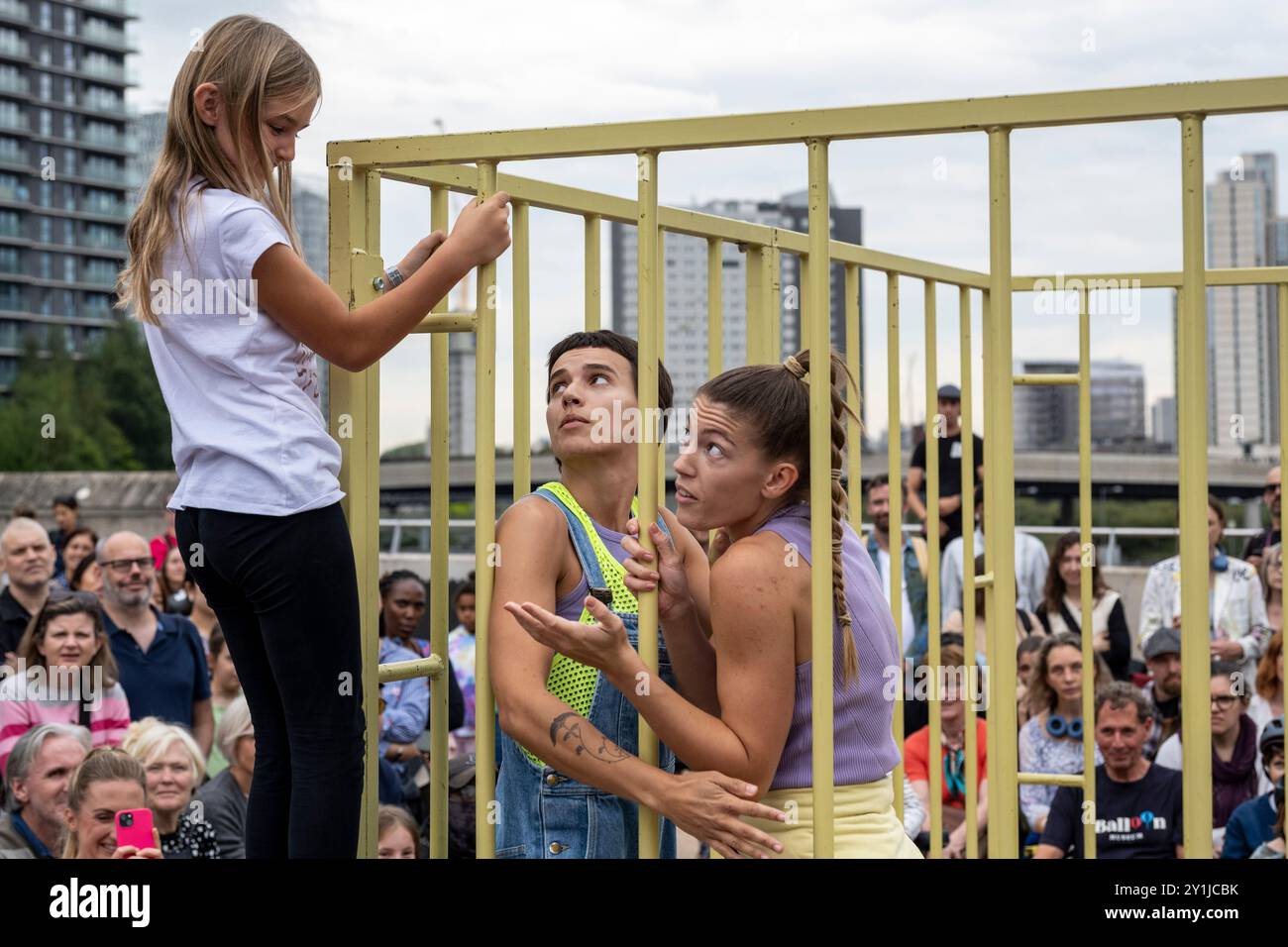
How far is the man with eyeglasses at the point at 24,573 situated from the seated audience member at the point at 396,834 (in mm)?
2136

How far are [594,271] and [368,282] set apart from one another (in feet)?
1.80

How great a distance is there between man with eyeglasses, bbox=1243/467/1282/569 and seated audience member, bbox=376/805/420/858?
2.92 meters

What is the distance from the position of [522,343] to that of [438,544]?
0.38 m

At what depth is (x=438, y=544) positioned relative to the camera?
8.74 ft

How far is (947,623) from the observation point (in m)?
6.99

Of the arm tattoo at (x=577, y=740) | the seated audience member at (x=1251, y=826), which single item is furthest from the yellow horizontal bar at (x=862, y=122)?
the seated audience member at (x=1251, y=826)

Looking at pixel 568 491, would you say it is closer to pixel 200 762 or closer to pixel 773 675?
pixel 773 675

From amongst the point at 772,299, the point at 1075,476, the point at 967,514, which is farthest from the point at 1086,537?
the point at 1075,476

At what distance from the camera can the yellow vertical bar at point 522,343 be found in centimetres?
265

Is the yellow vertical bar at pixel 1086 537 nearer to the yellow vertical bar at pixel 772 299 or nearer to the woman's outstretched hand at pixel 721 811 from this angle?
the yellow vertical bar at pixel 772 299

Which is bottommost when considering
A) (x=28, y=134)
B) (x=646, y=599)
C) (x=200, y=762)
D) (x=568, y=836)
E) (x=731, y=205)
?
(x=200, y=762)

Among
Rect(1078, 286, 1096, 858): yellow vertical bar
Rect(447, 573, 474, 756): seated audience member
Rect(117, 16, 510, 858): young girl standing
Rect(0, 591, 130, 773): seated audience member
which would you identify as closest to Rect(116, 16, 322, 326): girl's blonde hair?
Rect(117, 16, 510, 858): young girl standing

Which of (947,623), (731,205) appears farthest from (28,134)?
(947,623)

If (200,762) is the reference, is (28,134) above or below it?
above
